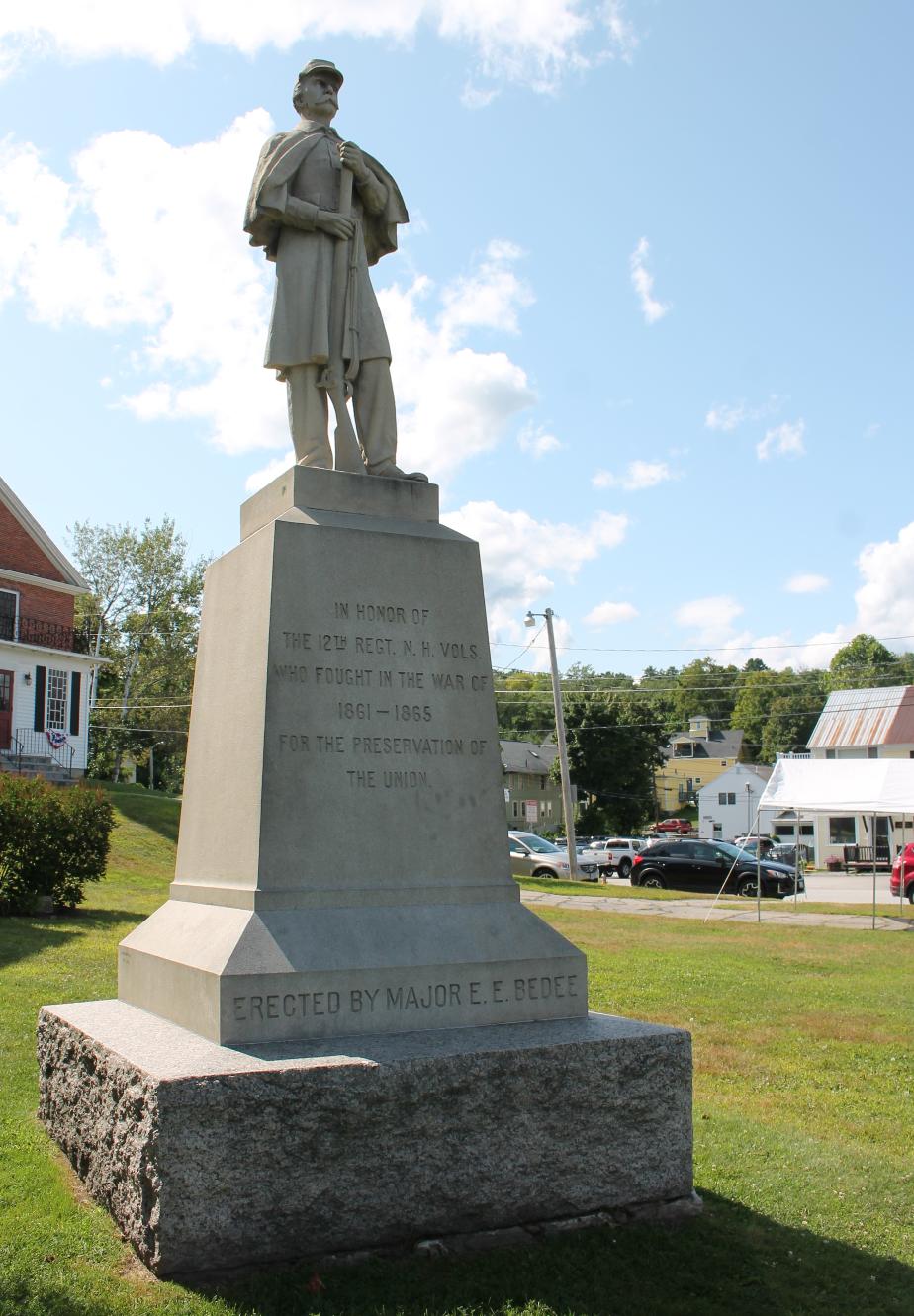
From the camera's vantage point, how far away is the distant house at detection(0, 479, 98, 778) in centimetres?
3378

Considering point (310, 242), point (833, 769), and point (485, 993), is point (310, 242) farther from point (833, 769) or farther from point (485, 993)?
point (833, 769)

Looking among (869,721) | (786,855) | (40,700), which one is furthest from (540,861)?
(869,721)

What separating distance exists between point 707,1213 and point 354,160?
16.9ft

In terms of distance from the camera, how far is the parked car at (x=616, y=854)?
4238 cm

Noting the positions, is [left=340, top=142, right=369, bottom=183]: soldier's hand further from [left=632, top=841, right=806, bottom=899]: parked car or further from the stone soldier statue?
[left=632, top=841, right=806, bottom=899]: parked car

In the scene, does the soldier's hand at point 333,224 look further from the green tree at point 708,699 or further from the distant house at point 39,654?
the green tree at point 708,699

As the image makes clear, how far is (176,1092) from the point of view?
371cm

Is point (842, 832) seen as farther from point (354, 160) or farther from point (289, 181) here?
point (289, 181)

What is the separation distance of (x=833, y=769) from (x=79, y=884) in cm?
1349

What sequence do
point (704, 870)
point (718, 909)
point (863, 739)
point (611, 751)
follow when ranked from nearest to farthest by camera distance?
point (718, 909)
point (704, 870)
point (863, 739)
point (611, 751)

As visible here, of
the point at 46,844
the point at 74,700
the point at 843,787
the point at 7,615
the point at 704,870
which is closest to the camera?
the point at 46,844

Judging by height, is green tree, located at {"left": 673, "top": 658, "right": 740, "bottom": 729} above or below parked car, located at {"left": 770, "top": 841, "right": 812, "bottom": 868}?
above

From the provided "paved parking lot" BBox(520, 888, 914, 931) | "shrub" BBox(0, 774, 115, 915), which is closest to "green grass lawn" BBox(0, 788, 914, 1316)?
"shrub" BBox(0, 774, 115, 915)

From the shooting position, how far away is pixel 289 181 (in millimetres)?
5773
